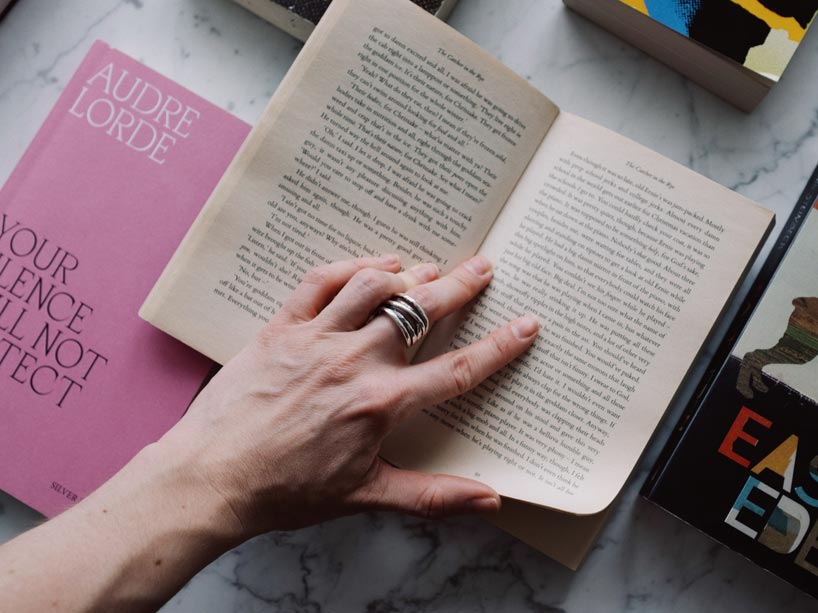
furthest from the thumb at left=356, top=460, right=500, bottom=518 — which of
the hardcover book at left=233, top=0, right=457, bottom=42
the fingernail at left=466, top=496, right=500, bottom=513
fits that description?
the hardcover book at left=233, top=0, right=457, bottom=42

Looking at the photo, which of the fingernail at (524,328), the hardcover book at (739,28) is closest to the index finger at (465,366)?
the fingernail at (524,328)

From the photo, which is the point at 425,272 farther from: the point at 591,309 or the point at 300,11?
the point at 300,11

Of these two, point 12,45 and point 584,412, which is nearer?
point 584,412

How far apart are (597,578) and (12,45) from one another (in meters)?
0.85

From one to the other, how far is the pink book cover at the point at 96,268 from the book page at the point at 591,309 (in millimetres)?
278

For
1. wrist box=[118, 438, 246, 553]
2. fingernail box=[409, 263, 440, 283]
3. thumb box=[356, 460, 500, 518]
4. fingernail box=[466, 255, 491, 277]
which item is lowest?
wrist box=[118, 438, 246, 553]

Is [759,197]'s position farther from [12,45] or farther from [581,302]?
[12,45]

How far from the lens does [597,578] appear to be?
772mm

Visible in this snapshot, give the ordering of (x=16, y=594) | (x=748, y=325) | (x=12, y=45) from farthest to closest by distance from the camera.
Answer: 1. (x=12, y=45)
2. (x=748, y=325)
3. (x=16, y=594)

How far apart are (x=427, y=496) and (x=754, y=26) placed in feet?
1.74

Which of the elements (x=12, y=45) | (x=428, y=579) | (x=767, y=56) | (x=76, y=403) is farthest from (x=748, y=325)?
(x=12, y=45)

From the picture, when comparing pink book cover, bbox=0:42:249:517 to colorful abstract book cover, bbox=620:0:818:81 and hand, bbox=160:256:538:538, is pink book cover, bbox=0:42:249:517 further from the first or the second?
colorful abstract book cover, bbox=620:0:818:81

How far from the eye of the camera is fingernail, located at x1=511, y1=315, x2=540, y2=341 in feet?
2.27

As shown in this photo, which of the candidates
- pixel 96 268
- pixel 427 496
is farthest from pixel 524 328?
pixel 96 268
